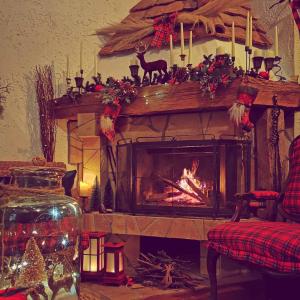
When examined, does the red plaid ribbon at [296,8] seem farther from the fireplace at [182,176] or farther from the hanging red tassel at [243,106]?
the fireplace at [182,176]

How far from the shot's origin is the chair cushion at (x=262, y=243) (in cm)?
179

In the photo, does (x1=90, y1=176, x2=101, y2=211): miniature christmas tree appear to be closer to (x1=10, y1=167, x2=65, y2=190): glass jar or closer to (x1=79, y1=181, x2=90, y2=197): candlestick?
(x1=79, y1=181, x2=90, y2=197): candlestick

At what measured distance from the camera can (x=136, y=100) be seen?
332cm

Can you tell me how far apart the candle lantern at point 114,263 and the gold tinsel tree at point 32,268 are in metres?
1.46

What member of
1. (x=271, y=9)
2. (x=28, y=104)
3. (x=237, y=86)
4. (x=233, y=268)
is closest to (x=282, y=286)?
(x=233, y=268)

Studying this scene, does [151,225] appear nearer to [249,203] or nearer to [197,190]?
[197,190]

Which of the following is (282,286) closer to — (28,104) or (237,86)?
(237,86)

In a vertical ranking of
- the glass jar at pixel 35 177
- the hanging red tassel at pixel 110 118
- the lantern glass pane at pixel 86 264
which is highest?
the hanging red tassel at pixel 110 118

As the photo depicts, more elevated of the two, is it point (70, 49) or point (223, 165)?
point (70, 49)

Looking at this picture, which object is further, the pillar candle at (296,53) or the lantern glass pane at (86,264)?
the pillar candle at (296,53)

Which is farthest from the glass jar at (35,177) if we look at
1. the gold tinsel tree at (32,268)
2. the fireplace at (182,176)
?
the fireplace at (182,176)

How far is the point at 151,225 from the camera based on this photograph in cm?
313

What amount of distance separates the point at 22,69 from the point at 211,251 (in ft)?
8.26

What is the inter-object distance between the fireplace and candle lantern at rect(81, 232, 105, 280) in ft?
1.84
